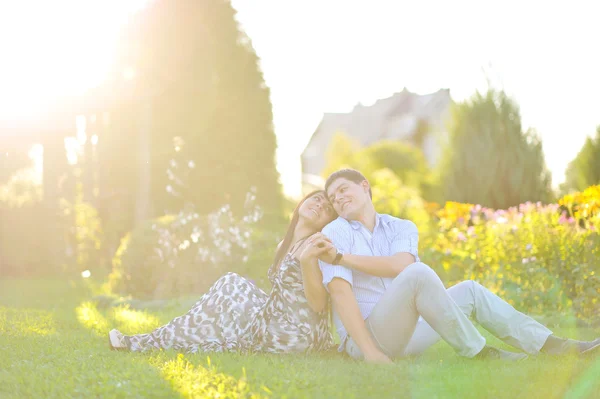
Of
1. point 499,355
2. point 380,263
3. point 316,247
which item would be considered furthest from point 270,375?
point 499,355

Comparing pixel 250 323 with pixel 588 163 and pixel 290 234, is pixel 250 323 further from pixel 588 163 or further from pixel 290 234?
pixel 588 163

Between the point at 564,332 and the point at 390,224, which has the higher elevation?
the point at 390,224

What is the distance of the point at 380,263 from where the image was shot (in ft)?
15.6

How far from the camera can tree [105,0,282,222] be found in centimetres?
1407

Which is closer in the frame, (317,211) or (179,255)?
(317,211)

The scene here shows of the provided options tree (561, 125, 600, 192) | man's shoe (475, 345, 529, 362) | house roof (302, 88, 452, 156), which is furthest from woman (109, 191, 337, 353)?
house roof (302, 88, 452, 156)

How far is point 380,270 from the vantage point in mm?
4758

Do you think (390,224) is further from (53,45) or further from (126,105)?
(53,45)

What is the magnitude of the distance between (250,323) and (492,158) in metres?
9.99

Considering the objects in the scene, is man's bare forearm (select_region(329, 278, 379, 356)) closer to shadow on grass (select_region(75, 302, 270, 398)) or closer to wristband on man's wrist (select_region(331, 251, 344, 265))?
wristband on man's wrist (select_region(331, 251, 344, 265))

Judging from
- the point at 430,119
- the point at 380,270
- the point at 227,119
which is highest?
the point at 430,119

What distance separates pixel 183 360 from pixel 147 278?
244 inches

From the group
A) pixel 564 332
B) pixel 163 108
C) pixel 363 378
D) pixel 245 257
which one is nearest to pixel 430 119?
pixel 163 108

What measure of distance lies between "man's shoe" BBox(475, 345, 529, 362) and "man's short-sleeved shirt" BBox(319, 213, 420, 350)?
0.78 meters
